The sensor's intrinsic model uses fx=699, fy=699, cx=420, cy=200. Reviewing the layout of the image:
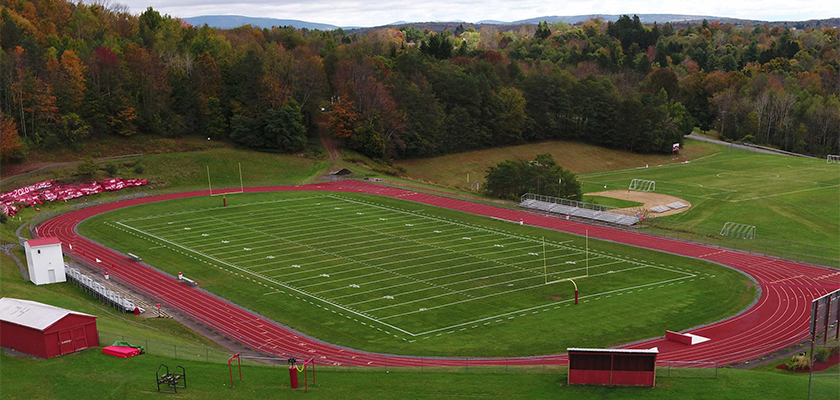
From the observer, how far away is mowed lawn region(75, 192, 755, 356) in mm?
36219

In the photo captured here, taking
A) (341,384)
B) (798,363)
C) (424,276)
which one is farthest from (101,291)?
(798,363)

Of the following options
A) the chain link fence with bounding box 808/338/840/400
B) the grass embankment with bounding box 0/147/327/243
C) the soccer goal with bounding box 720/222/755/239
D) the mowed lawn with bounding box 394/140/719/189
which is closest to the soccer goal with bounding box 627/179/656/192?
the mowed lawn with bounding box 394/140/719/189

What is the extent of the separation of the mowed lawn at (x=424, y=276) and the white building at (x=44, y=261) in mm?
7231

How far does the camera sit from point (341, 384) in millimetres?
26531

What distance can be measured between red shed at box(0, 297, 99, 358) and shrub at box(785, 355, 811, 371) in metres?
29.2

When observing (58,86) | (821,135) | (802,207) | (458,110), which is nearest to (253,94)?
(58,86)

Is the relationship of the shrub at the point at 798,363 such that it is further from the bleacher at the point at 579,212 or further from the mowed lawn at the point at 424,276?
the bleacher at the point at 579,212

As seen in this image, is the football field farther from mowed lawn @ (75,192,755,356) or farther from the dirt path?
the dirt path

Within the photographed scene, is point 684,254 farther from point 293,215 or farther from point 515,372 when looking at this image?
point 293,215

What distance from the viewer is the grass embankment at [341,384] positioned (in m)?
24.7

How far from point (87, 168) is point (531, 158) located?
63741 mm

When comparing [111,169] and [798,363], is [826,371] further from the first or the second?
[111,169]

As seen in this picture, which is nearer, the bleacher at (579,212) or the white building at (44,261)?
the white building at (44,261)

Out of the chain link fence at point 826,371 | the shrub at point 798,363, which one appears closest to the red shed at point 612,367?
the chain link fence at point 826,371
